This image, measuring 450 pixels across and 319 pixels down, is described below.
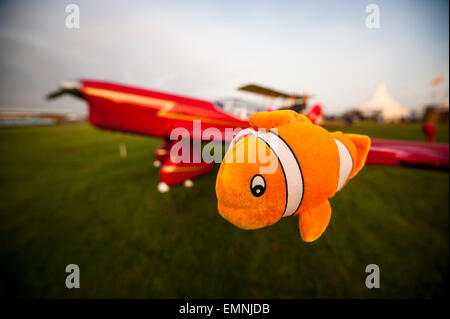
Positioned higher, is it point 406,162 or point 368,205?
point 406,162

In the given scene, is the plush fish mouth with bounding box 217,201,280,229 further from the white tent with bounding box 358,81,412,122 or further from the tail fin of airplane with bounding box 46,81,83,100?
the white tent with bounding box 358,81,412,122

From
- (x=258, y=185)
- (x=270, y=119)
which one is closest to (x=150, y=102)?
(x=270, y=119)

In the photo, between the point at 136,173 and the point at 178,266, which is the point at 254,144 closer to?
the point at 178,266

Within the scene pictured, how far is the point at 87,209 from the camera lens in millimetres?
1960

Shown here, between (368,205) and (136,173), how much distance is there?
3.59 metres

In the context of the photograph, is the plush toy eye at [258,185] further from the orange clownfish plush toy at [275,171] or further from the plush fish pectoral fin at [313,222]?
the plush fish pectoral fin at [313,222]

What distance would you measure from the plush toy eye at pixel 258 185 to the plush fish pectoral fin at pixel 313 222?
255mm

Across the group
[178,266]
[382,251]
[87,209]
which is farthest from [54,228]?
[382,251]

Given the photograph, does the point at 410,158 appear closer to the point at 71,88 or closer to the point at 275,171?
the point at 275,171

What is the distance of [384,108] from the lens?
60.5 feet

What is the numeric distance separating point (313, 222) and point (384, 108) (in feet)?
85.8

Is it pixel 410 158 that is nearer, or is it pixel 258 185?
pixel 258 185

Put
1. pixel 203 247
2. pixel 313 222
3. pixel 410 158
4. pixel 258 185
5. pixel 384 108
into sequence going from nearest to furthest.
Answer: pixel 258 185
pixel 313 222
pixel 410 158
pixel 203 247
pixel 384 108
